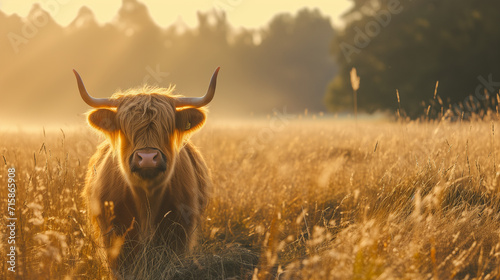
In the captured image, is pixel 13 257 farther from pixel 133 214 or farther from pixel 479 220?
pixel 479 220

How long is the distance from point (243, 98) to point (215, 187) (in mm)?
46773

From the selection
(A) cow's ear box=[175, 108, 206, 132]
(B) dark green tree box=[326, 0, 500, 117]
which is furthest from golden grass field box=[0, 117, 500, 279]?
(B) dark green tree box=[326, 0, 500, 117]

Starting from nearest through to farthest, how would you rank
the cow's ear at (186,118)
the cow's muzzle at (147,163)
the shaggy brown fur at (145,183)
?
the cow's muzzle at (147,163), the shaggy brown fur at (145,183), the cow's ear at (186,118)

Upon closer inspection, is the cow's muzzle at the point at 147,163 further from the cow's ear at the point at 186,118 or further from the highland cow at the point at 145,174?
the cow's ear at the point at 186,118

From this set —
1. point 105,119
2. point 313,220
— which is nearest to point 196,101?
point 105,119

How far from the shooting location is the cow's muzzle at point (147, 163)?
3.33 metres

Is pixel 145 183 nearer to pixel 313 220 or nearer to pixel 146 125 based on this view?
pixel 146 125

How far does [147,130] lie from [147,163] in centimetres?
46

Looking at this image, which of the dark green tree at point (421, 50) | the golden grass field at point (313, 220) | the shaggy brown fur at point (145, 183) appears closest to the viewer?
the golden grass field at point (313, 220)

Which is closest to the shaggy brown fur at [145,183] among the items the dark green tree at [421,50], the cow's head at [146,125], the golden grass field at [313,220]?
the cow's head at [146,125]

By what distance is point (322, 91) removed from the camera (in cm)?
5581

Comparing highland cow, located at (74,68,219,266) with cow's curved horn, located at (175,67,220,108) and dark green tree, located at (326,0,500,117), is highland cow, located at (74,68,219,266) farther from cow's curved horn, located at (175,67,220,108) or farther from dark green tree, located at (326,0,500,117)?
dark green tree, located at (326,0,500,117)

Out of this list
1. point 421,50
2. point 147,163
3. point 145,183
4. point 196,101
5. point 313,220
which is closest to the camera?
point 147,163

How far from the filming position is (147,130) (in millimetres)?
3680
